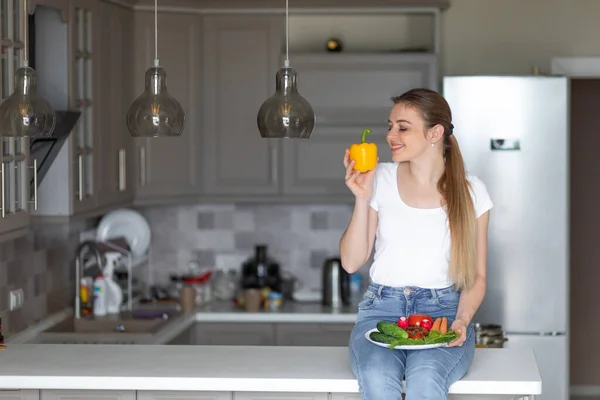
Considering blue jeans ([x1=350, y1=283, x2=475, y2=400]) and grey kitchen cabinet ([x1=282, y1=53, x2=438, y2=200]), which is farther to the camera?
grey kitchen cabinet ([x1=282, y1=53, x2=438, y2=200])

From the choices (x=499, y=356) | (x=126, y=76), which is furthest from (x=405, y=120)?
(x=126, y=76)

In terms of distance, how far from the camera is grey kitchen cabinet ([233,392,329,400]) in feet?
9.20

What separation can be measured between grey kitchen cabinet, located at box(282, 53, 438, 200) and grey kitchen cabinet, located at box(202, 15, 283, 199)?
0.48 ft

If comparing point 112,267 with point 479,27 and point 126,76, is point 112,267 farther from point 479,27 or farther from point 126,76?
point 479,27

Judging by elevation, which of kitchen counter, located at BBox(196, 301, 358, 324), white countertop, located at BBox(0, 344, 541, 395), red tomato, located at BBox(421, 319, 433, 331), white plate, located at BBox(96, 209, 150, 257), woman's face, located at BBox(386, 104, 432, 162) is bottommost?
kitchen counter, located at BBox(196, 301, 358, 324)

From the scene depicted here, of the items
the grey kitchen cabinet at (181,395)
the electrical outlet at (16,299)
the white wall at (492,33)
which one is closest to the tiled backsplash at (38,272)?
the electrical outlet at (16,299)

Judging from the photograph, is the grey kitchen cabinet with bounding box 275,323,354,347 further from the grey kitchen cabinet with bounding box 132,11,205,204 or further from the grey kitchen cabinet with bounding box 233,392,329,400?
the grey kitchen cabinet with bounding box 233,392,329,400

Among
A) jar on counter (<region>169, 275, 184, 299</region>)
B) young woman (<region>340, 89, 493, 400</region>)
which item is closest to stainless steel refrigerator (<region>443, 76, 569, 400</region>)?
jar on counter (<region>169, 275, 184, 299</region>)

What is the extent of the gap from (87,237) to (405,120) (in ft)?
8.93

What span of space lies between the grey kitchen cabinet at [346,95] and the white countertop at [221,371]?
2.15m

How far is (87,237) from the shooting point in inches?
204

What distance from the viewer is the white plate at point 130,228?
17.1 ft

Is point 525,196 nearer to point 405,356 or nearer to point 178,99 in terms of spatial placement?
point 178,99

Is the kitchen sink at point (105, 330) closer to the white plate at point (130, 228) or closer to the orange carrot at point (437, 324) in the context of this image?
the white plate at point (130, 228)
